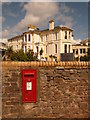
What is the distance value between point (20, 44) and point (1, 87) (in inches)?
1497

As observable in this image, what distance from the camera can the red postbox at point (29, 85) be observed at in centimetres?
495

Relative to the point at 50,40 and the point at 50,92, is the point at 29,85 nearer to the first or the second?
the point at 50,92

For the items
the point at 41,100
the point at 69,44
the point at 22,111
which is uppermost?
the point at 69,44

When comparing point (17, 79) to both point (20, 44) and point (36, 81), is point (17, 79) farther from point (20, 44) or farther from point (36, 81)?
point (20, 44)

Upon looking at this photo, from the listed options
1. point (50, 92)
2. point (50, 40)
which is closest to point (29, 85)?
point (50, 92)

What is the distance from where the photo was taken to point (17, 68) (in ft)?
16.4

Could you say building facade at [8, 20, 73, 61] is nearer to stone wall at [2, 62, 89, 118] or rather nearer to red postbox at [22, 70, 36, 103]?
stone wall at [2, 62, 89, 118]

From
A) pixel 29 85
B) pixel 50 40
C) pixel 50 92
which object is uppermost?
pixel 50 40

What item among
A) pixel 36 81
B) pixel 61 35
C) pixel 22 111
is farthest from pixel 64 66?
pixel 61 35

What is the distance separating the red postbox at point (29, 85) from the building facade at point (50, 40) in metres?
23.9

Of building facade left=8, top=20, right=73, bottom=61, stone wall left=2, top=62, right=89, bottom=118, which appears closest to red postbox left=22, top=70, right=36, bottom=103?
stone wall left=2, top=62, right=89, bottom=118

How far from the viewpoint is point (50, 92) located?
5070 mm

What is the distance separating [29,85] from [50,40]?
97.3 feet

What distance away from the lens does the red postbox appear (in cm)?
495
